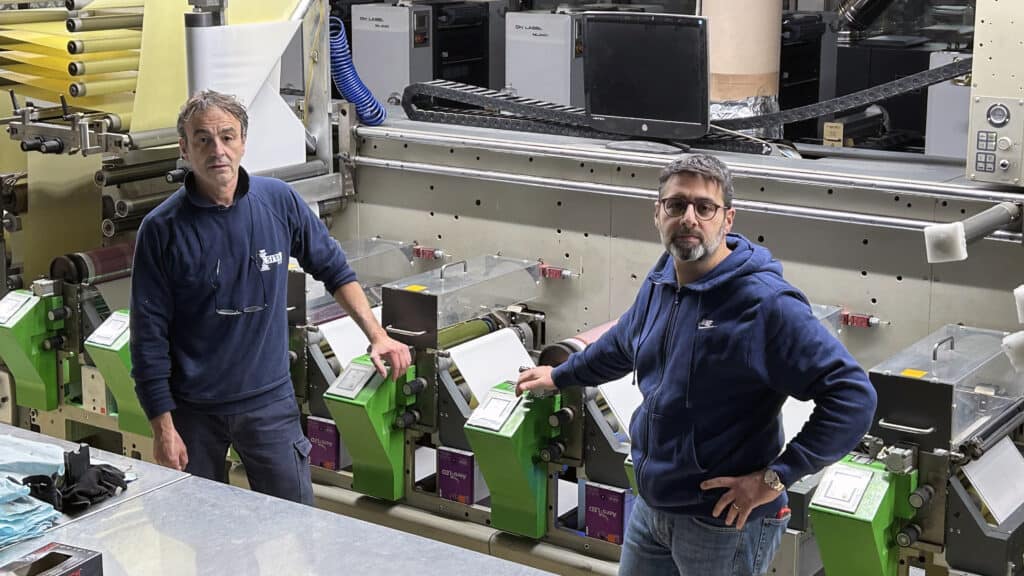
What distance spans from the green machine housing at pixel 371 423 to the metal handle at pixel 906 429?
4.91ft

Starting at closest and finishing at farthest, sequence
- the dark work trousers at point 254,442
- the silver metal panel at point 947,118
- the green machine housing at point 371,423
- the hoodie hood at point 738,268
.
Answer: the hoodie hood at point 738,268
the dark work trousers at point 254,442
the green machine housing at point 371,423
the silver metal panel at point 947,118

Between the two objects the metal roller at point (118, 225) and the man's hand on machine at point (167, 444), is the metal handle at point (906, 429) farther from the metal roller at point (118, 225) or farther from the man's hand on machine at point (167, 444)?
the metal roller at point (118, 225)

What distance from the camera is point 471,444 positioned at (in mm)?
3959

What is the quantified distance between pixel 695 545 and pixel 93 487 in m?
1.27

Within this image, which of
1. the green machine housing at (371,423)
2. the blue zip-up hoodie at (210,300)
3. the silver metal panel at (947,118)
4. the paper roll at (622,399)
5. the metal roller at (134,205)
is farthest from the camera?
the silver metal panel at (947,118)

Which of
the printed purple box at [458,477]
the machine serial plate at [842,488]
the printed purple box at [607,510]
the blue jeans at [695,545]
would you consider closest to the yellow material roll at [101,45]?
the printed purple box at [458,477]

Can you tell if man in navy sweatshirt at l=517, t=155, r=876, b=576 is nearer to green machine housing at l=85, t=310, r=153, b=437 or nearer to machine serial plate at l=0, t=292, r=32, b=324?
green machine housing at l=85, t=310, r=153, b=437

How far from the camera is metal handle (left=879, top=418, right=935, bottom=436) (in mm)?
3283

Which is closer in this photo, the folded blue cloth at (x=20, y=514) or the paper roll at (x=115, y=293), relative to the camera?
the folded blue cloth at (x=20, y=514)

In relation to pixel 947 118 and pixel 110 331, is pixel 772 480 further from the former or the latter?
pixel 947 118

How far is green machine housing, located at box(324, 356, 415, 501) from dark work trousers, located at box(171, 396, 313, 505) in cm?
56

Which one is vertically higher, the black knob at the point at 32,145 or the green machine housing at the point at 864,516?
the black knob at the point at 32,145

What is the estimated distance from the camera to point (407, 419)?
420 cm

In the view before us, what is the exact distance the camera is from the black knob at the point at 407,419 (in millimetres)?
4199
